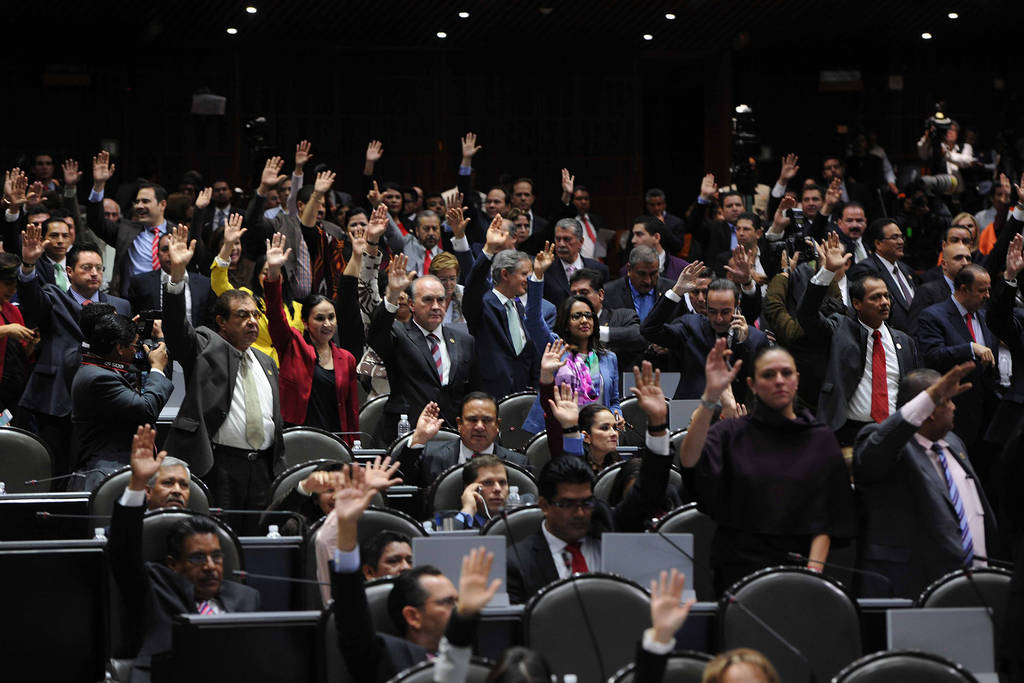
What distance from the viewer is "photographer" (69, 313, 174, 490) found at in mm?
5602

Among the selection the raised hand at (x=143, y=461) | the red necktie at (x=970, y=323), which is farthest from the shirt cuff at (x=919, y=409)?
the red necktie at (x=970, y=323)

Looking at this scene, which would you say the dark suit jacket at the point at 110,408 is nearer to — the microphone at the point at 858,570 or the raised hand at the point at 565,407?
the raised hand at the point at 565,407

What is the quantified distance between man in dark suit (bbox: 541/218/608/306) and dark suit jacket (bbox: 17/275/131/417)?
2.86 metres

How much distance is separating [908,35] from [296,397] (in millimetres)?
8951

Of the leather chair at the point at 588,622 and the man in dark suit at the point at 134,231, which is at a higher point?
the man in dark suit at the point at 134,231

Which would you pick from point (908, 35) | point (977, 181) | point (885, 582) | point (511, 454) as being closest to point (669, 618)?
point (885, 582)

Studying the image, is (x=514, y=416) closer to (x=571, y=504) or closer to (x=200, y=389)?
(x=200, y=389)

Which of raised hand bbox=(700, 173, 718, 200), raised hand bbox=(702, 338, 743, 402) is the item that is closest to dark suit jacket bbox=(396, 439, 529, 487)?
raised hand bbox=(702, 338, 743, 402)

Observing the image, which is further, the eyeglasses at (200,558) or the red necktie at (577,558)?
the red necktie at (577,558)

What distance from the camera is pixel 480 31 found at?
42.5 ft

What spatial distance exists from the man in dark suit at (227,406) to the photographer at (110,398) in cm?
17

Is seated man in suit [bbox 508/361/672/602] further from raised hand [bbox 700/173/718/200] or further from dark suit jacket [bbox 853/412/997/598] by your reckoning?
raised hand [bbox 700/173/718/200]

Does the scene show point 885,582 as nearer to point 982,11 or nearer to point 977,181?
point 977,181

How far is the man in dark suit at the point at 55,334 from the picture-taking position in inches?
268
